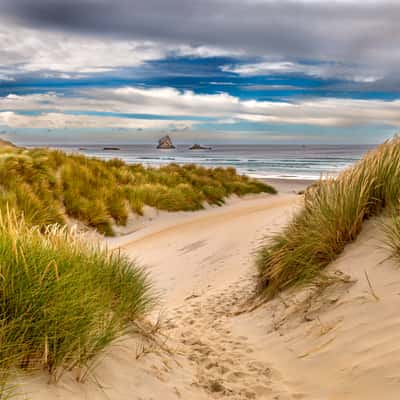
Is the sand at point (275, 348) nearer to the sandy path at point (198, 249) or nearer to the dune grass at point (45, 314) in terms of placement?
the dune grass at point (45, 314)

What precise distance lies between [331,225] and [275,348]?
57.9 inches

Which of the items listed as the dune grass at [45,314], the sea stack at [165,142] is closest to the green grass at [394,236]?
the dune grass at [45,314]

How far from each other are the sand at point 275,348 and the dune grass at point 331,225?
0.56ft

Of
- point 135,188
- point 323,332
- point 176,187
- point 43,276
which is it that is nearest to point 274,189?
point 176,187

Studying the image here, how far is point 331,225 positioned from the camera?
5059mm

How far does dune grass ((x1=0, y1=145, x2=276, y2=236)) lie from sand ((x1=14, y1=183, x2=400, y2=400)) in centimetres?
459

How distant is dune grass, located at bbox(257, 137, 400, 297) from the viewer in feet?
16.4

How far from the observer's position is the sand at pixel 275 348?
3045 mm

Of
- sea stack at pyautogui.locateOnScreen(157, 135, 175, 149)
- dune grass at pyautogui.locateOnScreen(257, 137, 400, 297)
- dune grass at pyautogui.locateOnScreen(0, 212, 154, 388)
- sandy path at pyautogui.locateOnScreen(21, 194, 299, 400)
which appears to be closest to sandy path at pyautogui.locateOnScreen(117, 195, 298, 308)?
sandy path at pyautogui.locateOnScreen(21, 194, 299, 400)

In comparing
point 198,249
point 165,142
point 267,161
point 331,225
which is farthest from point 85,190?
point 165,142

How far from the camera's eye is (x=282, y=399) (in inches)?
132

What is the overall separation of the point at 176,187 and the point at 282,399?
1365 centimetres

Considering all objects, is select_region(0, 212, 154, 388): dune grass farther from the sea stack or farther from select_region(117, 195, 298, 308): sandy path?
the sea stack

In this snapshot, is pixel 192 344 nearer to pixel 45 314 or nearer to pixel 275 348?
pixel 275 348
